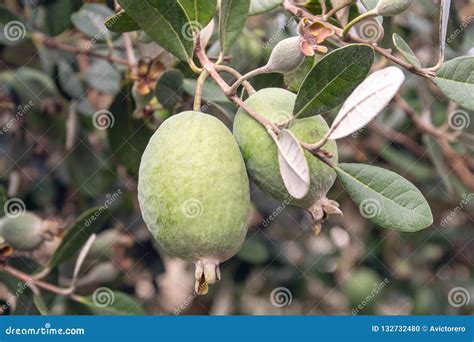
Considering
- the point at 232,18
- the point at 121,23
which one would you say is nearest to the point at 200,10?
the point at 232,18

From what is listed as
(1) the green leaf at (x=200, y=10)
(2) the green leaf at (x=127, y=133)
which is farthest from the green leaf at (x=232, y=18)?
(2) the green leaf at (x=127, y=133)

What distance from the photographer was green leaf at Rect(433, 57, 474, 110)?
3.85ft

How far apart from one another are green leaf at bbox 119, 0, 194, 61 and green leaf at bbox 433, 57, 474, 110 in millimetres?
437

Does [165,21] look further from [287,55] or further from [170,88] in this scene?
[170,88]

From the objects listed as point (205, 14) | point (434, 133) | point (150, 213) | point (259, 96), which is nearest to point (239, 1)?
point (205, 14)

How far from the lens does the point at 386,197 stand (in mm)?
1133

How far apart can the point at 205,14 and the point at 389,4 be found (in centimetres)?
31

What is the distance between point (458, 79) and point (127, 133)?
912 mm

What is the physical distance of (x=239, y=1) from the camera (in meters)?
1.19

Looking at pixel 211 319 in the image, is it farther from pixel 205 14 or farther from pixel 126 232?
pixel 205 14

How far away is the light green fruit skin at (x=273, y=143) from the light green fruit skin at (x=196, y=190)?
3cm

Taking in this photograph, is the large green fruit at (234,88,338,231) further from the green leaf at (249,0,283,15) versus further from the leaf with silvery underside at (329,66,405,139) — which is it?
the green leaf at (249,0,283,15)

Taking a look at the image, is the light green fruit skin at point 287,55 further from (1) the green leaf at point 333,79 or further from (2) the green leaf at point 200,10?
(2) the green leaf at point 200,10

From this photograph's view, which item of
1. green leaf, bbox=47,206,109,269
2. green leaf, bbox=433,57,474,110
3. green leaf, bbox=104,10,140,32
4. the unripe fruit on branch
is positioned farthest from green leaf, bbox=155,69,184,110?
green leaf, bbox=433,57,474,110
